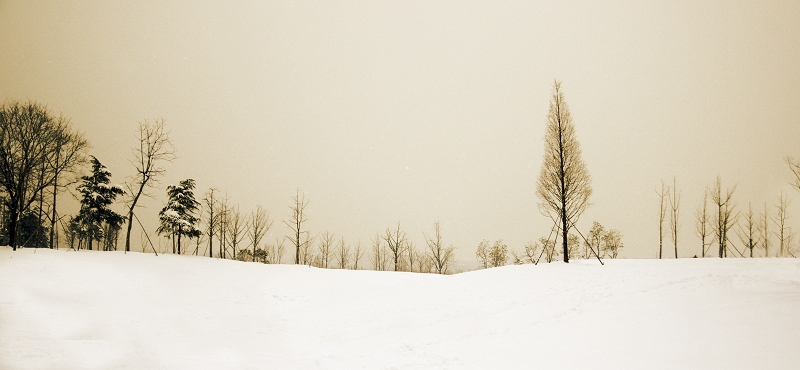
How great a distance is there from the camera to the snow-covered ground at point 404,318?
6.73 m

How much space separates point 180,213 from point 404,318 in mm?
26814

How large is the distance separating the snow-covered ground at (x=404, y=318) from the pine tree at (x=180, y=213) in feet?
37.4

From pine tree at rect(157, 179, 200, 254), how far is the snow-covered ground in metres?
11.4

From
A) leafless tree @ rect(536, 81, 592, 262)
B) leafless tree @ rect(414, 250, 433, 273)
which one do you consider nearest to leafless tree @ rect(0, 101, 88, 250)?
leafless tree @ rect(536, 81, 592, 262)

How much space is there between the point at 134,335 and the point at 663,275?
18067mm

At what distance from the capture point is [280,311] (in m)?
13.7

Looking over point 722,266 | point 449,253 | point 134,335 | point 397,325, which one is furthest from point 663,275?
point 449,253

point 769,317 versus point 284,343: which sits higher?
point 769,317

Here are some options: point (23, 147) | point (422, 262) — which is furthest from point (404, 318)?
point (422, 262)

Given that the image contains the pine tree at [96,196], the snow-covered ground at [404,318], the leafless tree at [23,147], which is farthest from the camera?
the pine tree at [96,196]

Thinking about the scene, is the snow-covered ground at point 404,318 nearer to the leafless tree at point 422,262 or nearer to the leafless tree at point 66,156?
the leafless tree at point 66,156

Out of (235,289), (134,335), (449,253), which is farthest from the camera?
(449,253)

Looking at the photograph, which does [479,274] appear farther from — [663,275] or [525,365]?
[525,365]

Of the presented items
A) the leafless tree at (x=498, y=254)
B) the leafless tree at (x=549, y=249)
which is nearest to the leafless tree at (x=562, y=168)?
the leafless tree at (x=549, y=249)
